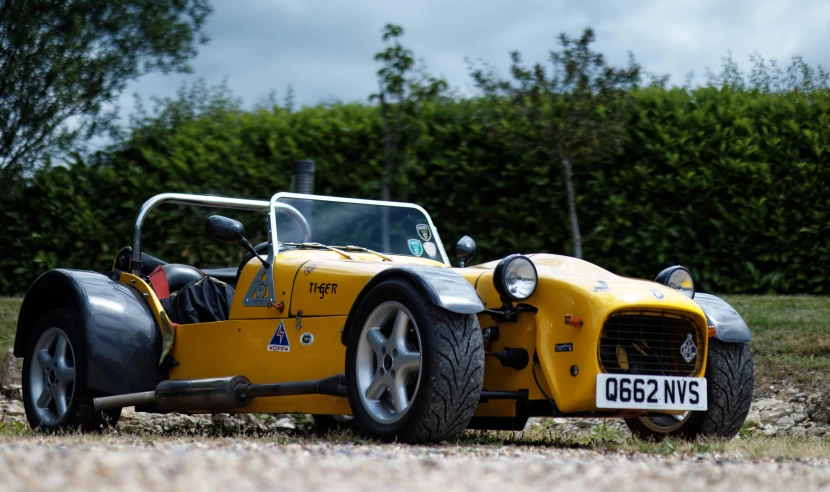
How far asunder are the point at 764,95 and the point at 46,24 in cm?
901

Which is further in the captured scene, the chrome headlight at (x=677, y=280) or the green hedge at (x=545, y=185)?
the green hedge at (x=545, y=185)

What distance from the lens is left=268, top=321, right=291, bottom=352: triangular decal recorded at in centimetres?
625

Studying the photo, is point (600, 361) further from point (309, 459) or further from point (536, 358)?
point (309, 459)

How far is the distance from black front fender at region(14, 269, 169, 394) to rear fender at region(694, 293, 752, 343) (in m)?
3.48

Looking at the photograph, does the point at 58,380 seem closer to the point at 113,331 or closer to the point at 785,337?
the point at 113,331

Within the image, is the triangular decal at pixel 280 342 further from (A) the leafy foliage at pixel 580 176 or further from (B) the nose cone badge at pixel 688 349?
(A) the leafy foliage at pixel 580 176

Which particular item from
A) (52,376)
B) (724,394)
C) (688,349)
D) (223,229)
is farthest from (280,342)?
(724,394)

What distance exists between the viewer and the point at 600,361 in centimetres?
543

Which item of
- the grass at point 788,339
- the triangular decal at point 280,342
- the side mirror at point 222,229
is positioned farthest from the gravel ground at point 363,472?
the grass at point 788,339

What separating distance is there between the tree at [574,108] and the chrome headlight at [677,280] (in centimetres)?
591

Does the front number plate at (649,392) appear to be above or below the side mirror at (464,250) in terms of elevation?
below

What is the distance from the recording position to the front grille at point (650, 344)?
18.4 ft

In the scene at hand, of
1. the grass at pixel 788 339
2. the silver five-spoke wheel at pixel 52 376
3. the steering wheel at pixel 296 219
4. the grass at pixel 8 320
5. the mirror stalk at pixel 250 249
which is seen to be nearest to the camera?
the mirror stalk at pixel 250 249

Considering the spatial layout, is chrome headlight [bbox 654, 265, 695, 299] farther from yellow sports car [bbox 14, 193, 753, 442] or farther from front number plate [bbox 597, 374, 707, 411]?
front number plate [bbox 597, 374, 707, 411]
